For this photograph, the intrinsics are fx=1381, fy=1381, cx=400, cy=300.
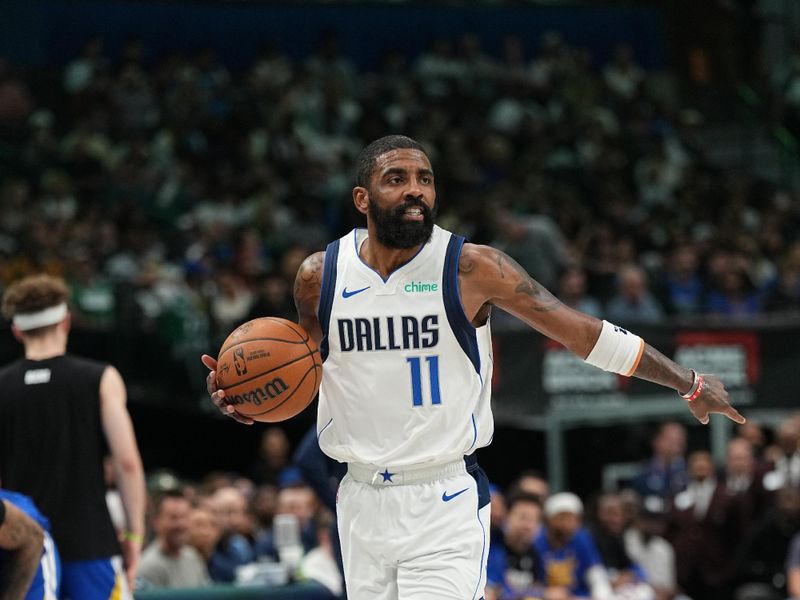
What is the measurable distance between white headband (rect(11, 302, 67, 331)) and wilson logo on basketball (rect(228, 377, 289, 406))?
1587 millimetres

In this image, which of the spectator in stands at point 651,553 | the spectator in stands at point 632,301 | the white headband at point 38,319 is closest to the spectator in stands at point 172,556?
the white headband at point 38,319

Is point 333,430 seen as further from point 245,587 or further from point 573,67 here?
point 573,67

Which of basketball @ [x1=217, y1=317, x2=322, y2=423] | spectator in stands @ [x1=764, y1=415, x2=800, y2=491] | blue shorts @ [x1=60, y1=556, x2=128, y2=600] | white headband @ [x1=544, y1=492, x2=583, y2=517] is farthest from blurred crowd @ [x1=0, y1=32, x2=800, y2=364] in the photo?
basketball @ [x1=217, y1=317, x2=322, y2=423]

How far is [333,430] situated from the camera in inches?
194

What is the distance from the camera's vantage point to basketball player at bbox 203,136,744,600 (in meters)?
4.75

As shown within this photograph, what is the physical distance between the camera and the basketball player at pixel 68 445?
19.4ft

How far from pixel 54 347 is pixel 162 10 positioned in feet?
49.4

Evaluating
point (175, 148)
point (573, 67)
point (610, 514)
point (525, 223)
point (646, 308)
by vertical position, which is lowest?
point (610, 514)

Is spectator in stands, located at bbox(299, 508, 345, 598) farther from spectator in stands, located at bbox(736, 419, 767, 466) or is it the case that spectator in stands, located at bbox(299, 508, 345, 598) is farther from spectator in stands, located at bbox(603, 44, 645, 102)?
spectator in stands, located at bbox(603, 44, 645, 102)

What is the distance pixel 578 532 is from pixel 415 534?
18.3 feet

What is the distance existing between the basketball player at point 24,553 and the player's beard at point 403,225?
68.2 inches

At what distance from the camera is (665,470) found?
41.5ft

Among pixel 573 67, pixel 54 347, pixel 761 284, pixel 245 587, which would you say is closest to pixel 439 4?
pixel 573 67

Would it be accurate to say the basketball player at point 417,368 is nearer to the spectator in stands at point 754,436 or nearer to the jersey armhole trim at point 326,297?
the jersey armhole trim at point 326,297
